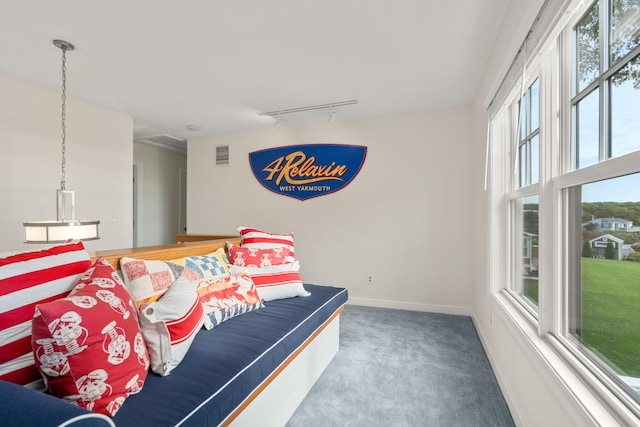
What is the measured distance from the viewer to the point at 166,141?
5.40 metres

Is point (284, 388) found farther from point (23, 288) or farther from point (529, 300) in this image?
point (529, 300)

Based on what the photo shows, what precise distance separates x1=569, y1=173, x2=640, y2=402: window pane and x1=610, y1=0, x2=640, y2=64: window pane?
0.42m

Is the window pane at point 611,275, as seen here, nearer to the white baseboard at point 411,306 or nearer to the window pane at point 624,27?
the window pane at point 624,27

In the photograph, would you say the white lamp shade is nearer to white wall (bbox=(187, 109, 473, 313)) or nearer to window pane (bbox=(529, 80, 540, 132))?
white wall (bbox=(187, 109, 473, 313))

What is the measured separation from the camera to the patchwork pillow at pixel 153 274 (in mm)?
1481

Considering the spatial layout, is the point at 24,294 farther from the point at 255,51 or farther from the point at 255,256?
the point at 255,51

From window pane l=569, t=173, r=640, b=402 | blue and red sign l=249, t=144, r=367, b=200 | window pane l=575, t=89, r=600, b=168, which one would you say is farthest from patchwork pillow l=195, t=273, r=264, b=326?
blue and red sign l=249, t=144, r=367, b=200

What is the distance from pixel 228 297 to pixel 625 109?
6.46 ft

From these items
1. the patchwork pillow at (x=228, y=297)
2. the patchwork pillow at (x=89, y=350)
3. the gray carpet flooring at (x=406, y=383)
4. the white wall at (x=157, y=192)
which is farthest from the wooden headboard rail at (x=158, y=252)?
the white wall at (x=157, y=192)

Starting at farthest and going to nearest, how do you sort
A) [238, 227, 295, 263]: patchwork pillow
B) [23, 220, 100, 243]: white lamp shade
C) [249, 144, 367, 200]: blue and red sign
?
[249, 144, 367, 200]: blue and red sign < [238, 227, 295, 263]: patchwork pillow < [23, 220, 100, 243]: white lamp shade

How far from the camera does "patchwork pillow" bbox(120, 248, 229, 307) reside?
58.3 inches

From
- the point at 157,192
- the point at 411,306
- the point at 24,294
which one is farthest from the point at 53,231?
the point at 157,192

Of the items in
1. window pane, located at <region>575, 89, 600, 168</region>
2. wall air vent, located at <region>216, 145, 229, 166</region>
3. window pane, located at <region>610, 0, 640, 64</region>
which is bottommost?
window pane, located at <region>575, 89, 600, 168</region>

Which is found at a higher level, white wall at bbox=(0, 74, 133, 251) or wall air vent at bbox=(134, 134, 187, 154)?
wall air vent at bbox=(134, 134, 187, 154)
